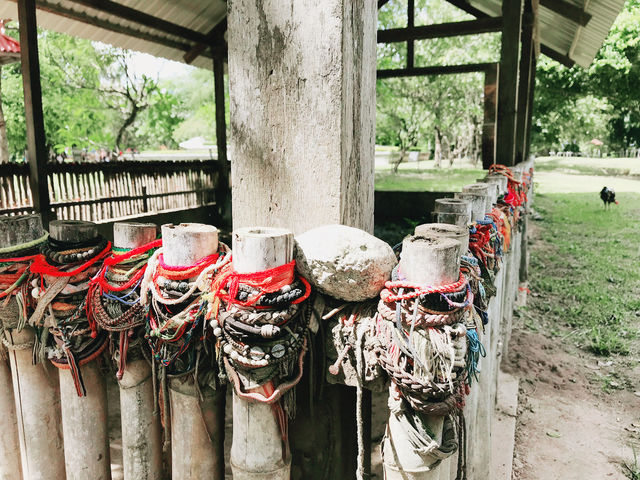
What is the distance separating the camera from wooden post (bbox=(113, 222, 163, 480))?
176 centimetres

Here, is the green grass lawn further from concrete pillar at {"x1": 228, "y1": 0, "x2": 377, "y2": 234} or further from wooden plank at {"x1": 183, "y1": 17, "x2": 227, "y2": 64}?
wooden plank at {"x1": 183, "y1": 17, "x2": 227, "y2": 64}

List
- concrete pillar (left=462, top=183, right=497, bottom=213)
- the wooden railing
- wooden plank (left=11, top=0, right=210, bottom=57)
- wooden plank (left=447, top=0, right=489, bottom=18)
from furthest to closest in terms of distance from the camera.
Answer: wooden plank (left=447, top=0, right=489, bottom=18)
wooden plank (left=11, top=0, right=210, bottom=57)
the wooden railing
concrete pillar (left=462, top=183, right=497, bottom=213)

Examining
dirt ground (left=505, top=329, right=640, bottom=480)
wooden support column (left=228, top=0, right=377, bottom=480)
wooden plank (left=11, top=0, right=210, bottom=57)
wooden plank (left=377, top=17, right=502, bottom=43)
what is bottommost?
dirt ground (left=505, top=329, right=640, bottom=480)

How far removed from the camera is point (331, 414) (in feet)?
5.96

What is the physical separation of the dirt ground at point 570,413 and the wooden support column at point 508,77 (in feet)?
7.31

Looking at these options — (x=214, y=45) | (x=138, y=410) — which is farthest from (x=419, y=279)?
(x=214, y=45)

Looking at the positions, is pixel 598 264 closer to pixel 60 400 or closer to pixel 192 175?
pixel 192 175

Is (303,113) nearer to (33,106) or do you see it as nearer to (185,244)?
(185,244)

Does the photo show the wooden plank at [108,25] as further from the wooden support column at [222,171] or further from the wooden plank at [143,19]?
the wooden support column at [222,171]

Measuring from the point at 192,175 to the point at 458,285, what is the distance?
351 inches

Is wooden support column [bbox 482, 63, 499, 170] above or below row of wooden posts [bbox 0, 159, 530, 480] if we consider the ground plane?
above

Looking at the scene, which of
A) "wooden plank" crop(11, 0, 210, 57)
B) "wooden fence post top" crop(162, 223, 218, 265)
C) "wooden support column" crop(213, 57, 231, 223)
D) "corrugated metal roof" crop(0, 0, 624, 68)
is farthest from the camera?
"wooden support column" crop(213, 57, 231, 223)

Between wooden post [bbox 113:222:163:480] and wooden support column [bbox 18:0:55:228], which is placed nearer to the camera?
wooden post [bbox 113:222:163:480]

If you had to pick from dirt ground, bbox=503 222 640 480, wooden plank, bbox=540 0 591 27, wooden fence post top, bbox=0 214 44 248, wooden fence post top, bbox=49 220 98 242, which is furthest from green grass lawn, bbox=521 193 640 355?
wooden fence post top, bbox=0 214 44 248
